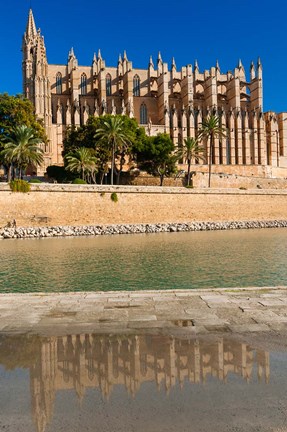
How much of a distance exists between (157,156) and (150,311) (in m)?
41.0

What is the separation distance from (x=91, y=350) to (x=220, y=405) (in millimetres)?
1946

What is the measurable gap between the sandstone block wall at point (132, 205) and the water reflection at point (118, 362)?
28.4 m

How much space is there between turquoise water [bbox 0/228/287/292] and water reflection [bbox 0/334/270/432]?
5976 mm

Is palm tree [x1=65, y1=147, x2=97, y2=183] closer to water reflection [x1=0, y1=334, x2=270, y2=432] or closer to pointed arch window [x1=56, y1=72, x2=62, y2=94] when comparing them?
pointed arch window [x1=56, y1=72, x2=62, y2=94]

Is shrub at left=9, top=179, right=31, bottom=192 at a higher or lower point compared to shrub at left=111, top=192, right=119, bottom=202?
higher

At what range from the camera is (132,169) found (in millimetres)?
50031

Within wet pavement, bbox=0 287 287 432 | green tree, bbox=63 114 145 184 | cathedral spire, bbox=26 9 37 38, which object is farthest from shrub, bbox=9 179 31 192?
cathedral spire, bbox=26 9 37 38

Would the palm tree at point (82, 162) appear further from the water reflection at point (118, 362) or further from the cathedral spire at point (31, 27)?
the water reflection at point (118, 362)

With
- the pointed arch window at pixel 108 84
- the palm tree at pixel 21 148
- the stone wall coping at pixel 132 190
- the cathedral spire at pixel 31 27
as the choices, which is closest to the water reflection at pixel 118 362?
the stone wall coping at pixel 132 190

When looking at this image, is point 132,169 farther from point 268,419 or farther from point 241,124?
point 268,419

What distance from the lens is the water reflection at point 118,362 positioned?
13.5ft

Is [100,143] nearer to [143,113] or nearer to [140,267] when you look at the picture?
[143,113]

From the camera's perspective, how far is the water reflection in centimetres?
411

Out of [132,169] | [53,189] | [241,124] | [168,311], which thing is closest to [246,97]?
[241,124]
